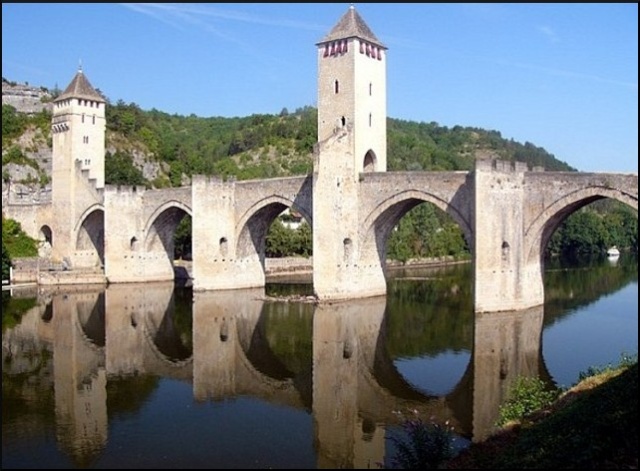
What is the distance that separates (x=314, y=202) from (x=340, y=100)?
506 cm

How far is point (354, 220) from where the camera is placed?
1252 inches

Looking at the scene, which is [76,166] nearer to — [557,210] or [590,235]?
[557,210]

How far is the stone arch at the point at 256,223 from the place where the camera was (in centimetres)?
3581

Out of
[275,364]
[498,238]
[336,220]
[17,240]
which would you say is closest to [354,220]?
[336,220]

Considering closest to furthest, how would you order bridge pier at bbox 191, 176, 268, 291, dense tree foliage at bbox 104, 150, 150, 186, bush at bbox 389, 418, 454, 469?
bush at bbox 389, 418, 454, 469, bridge pier at bbox 191, 176, 268, 291, dense tree foliage at bbox 104, 150, 150, 186

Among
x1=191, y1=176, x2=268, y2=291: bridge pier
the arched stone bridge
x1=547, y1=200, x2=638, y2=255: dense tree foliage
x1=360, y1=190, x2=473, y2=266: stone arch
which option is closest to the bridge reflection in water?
the arched stone bridge

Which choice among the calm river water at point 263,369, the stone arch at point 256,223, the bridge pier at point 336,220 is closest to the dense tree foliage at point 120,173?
the stone arch at point 256,223

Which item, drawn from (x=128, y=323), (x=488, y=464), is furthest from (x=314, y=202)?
(x=488, y=464)

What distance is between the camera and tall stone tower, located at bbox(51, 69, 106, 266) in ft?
147

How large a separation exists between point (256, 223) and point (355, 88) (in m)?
9.39

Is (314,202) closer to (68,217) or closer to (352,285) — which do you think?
(352,285)

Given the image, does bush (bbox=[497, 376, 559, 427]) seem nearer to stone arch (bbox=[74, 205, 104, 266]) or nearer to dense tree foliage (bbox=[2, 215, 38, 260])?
stone arch (bbox=[74, 205, 104, 266])

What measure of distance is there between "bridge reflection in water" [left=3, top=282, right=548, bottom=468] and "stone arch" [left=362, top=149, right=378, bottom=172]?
6.15 meters

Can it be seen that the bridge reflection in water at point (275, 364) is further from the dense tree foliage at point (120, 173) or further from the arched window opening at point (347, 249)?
the dense tree foliage at point (120, 173)
